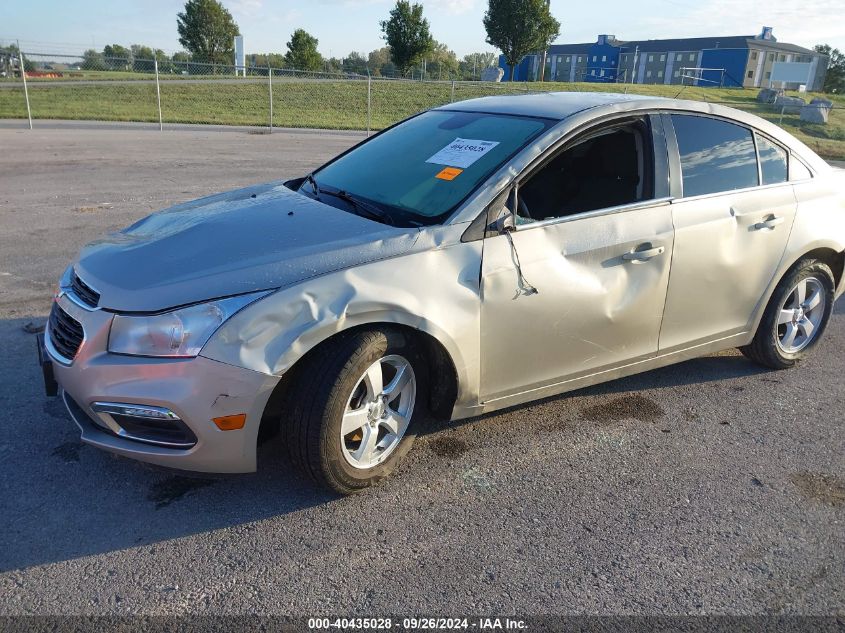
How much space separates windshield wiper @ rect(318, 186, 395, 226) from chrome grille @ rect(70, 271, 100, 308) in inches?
50.2

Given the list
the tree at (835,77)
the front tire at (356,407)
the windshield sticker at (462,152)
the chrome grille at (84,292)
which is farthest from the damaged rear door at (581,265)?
the tree at (835,77)

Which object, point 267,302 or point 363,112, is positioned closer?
point 267,302

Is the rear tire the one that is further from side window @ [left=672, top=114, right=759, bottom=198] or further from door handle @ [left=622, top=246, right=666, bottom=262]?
door handle @ [left=622, top=246, right=666, bottom=262]

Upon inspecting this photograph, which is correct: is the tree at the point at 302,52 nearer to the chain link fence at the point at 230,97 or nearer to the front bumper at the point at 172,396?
the chain link fence at the point at 230,97

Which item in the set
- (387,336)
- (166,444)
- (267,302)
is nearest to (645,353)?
(387,336)

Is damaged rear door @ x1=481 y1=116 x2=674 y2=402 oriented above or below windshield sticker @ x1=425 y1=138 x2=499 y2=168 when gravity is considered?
below

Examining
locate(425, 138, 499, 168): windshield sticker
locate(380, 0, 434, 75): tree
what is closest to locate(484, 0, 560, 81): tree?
locate(380, 0, 434, 75): tree

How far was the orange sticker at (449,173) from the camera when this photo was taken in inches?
139

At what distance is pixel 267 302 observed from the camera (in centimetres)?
276

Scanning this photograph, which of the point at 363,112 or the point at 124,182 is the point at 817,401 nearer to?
the point at 124,182

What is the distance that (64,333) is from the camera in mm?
3104

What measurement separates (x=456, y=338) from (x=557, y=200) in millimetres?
1085

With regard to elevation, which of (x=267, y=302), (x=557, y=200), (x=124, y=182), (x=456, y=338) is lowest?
(x=124, y=182)

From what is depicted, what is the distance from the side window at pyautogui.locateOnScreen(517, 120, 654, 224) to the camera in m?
3.67
